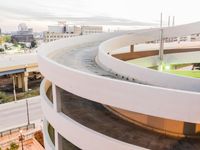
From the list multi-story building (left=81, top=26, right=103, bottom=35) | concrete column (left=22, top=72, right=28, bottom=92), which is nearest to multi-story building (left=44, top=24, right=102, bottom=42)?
multi-story building (left=81, top=26, right=103, bottom=35)

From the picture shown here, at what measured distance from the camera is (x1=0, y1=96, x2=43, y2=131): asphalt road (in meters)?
35.0

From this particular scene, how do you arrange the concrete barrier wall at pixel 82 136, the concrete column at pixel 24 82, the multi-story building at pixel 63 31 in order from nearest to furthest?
the concrete barrier wall at pixel 82 136 < the concrete column at pixel 24 82 < the multi-story building at pixel 63 31

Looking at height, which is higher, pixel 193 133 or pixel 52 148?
pixel 193 133

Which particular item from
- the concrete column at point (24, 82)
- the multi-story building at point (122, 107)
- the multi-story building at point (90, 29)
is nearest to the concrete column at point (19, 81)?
the concrete column at point (24, 82)

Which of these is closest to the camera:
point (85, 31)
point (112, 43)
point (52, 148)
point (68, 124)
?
point (68, 124)

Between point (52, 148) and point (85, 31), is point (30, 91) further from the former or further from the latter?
point (85, 31)

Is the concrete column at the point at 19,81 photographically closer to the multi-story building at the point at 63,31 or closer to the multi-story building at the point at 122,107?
the multi-story building at the point at 122,107

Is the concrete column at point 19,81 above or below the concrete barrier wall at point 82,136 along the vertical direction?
below

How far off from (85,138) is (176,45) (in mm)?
32527

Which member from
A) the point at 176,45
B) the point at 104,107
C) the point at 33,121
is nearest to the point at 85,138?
the point at 104,107

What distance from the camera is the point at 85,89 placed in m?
12.0

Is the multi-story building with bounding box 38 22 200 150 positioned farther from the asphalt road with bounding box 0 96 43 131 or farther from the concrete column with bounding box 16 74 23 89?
the concrete column with bounding box 16 74 23 89

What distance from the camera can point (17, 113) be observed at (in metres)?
38.8

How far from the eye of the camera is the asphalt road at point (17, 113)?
3503 centimetres
